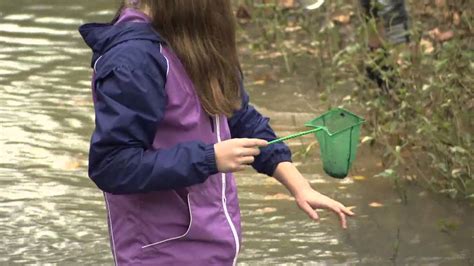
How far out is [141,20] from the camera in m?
2.70

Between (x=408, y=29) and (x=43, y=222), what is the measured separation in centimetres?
230

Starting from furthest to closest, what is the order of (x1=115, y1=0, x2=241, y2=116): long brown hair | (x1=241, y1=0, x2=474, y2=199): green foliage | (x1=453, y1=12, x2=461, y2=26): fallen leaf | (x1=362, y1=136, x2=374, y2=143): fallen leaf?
(x1=453, y1=12, x2=461, y2=26): fallen leaf < (x1=362, y1=136, x2=374, y2=143): fallen leaf < (x1=241, y1=0, x2=474, y2=199): green foliage < (x1=115, y1=0, x2=241, y2=116): long brown hair

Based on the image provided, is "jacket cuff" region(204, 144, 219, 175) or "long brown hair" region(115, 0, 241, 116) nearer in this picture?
"jacket cuff" region(204, 144, 219, 175)

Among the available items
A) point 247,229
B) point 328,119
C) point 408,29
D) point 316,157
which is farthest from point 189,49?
point 408,29

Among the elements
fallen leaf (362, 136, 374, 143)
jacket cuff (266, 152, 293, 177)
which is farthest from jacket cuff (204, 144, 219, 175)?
fallen leaf (362, 136, 374, 143)

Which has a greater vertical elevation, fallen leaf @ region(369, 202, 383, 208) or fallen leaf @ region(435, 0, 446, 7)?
fallen leaf @ region(435, 0, 446, 7)

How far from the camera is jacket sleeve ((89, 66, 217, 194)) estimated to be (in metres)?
2.55

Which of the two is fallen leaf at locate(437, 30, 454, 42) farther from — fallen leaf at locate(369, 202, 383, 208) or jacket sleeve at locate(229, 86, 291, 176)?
jacket sleeve at locate(229, 86, 291, 176)

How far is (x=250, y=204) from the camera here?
5.05 metres

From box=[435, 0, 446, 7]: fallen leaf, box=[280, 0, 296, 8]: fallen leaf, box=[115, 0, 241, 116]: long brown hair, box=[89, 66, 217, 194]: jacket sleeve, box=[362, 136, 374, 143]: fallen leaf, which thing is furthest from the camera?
box=[280, 0, 296, 8]: fallen leaf

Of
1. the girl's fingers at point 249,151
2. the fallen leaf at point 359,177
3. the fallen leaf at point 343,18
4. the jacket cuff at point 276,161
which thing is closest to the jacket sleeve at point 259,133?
the jacket cuff at point 276,161

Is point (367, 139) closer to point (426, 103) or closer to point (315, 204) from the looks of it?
point (426, 103)

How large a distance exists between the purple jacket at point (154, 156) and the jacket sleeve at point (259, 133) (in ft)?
0.45

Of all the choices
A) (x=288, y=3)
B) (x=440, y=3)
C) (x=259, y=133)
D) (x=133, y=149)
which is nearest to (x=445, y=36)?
(x=440, y=3)
